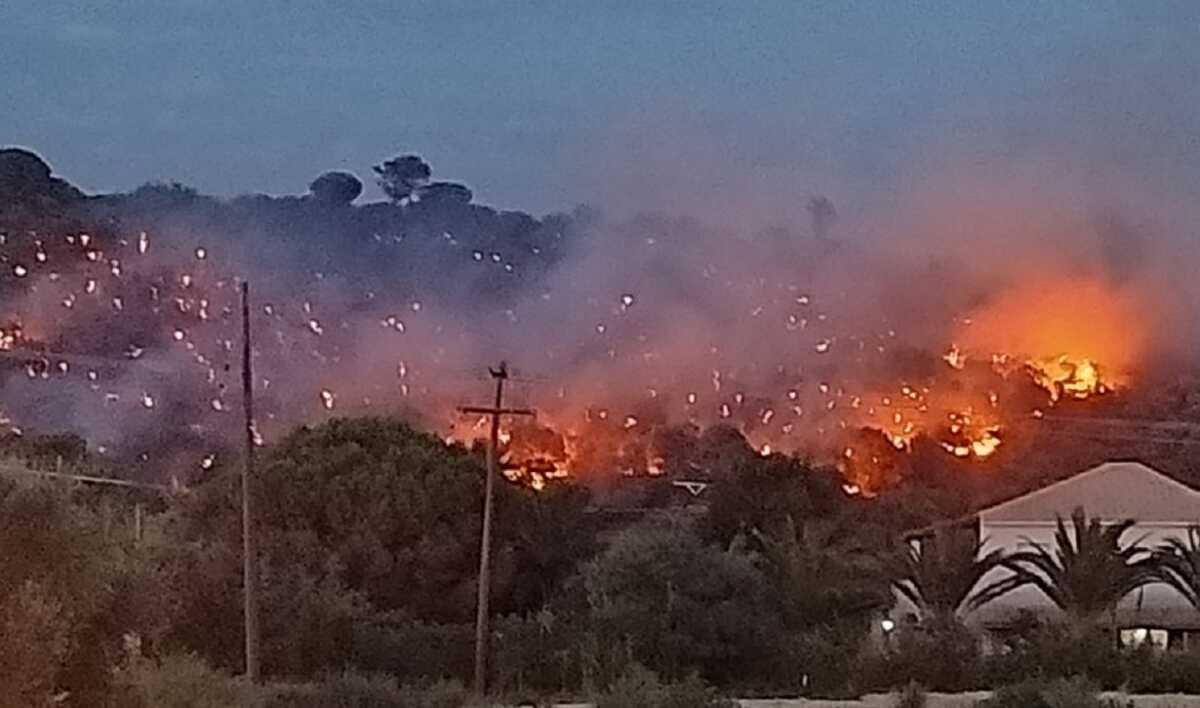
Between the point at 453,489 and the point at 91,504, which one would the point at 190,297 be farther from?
the point at 91,504

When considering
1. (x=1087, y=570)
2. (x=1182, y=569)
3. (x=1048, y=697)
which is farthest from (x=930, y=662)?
(x=1048, y=697)

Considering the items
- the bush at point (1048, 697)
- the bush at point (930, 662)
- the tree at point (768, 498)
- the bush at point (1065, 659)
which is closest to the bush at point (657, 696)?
the bush at point (1048, 697)

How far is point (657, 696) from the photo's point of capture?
3044 cm

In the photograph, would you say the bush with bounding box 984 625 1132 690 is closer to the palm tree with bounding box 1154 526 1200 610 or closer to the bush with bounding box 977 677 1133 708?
the bush with bounding box 977 677 1133 708

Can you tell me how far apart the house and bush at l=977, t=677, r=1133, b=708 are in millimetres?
15964

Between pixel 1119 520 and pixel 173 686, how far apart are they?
3878 cm

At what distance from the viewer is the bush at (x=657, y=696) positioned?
99.5 ft

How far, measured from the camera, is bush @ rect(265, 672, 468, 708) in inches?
1271

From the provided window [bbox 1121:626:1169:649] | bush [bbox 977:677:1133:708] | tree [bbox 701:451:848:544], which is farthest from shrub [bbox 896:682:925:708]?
tree [bbox 701:451:848:544]

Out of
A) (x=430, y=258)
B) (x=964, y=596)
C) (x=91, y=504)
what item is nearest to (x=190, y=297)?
(x=430, y=258)

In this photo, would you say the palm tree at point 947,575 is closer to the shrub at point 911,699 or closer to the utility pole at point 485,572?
the utility pole at point 485,572

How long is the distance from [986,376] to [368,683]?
70.1 m

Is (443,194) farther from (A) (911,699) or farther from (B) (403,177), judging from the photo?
(A) (911,699)

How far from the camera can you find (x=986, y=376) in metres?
101
